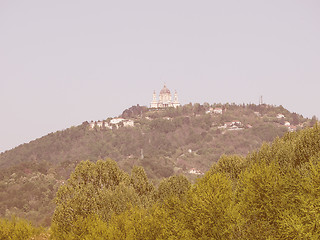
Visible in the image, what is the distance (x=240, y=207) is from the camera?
4141 centimetres

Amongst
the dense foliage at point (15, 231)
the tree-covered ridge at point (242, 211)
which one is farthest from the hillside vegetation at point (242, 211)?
the dense foliage at point (15, 231)

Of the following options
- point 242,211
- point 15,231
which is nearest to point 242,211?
point 242,211

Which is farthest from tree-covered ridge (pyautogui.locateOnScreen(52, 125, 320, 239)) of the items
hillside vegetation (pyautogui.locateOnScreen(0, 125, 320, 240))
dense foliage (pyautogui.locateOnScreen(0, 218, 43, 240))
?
dense foliage (pyautogui.locateOnScreen(0, 218, 43, 240))

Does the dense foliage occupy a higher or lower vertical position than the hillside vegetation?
Result: lower

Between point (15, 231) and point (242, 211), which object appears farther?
point (15, 231)

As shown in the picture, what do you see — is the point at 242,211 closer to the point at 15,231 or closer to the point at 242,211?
the point at 242,211

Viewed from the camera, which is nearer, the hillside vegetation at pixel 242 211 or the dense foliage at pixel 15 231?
the hillside vegetation at pixel 242 211

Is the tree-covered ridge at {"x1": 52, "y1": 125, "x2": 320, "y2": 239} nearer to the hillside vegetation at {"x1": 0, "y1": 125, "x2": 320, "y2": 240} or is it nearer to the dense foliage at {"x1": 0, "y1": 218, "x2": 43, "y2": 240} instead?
the hillside vegetation at {"x1": 0, "y1": 125, "x2": 320, "y2": 240}

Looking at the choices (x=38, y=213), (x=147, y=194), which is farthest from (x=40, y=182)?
(x=147, y=194)

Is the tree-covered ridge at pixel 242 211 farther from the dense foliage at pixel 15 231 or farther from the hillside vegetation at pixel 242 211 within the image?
the dense foliage at pixel 15 231

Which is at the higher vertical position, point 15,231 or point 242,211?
point 242,211

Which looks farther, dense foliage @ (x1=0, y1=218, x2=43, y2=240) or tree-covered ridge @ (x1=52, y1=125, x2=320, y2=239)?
dense foliage @ (x1=0, y1=218, x2=43, y2=240)

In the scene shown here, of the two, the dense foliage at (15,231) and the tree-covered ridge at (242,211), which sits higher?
the tree-covered ridge at (242,211)

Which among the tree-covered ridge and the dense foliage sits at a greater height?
the tree-covered ridge
